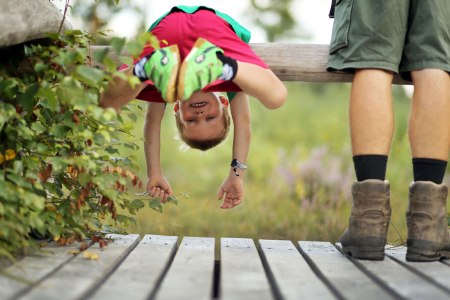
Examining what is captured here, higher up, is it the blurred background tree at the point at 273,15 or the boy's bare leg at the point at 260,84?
the blurred background tree at the point at 273,15

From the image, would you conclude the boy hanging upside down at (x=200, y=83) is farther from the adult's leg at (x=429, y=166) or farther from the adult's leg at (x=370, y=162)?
the adult's leg at (x=429, y=166)

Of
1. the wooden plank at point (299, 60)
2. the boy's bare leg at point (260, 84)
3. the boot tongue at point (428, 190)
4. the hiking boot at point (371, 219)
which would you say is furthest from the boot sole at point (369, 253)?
the wooden plank at point (299, 60)

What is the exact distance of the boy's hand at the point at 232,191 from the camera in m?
2.84

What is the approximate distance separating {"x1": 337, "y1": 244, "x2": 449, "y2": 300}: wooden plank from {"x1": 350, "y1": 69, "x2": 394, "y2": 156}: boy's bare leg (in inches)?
14.9

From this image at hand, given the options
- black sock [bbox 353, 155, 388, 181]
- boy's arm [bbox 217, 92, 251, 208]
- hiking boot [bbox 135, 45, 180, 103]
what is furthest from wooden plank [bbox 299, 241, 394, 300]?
hiking boot [bbox 135, 45, 180, 103]

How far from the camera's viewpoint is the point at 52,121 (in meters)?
2.34

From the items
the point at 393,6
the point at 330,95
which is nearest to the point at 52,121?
the point at 393,6

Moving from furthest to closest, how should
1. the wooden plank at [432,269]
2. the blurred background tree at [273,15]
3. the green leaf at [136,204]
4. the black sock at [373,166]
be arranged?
the blurred background tree at [273,15] → the green leaf at [136,204] → the black sock at [373,166] → the wooden plank at [432,269]

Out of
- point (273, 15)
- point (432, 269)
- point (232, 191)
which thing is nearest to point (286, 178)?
point (232, 191)

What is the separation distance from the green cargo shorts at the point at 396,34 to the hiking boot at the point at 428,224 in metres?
0.43

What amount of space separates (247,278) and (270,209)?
9.49 ft

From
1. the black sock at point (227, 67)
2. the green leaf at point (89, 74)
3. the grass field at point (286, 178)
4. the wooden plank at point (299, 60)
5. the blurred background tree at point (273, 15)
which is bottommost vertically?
the grass field at point (286, 178)

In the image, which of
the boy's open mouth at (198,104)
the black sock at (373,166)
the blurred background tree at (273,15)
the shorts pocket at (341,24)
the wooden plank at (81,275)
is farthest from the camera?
the blurred background tree at (273,15)

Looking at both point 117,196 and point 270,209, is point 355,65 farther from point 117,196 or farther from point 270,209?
point 270,209
